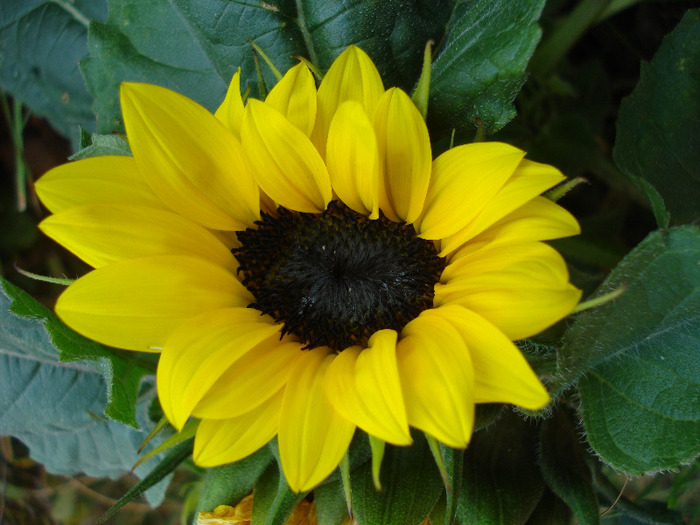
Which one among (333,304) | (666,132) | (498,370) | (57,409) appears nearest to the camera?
(498,370)

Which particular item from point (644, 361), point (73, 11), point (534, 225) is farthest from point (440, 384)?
point (73, 11)

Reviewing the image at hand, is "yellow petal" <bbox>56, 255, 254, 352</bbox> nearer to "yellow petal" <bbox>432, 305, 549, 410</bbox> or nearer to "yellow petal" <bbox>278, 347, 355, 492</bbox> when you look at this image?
"yellow petal" <bbox>278, 347, 355, 492</bbox>

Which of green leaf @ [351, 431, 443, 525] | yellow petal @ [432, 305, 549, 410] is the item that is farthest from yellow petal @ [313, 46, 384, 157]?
green leaf @ [351, 431, 443, 525]

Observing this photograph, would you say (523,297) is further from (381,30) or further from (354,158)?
(381,30)

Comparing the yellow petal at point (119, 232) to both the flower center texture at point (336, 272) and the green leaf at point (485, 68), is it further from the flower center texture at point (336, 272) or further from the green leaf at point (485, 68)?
the green leaf at point (485, 68)

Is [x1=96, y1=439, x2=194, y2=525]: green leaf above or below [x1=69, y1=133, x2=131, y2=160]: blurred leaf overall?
below
